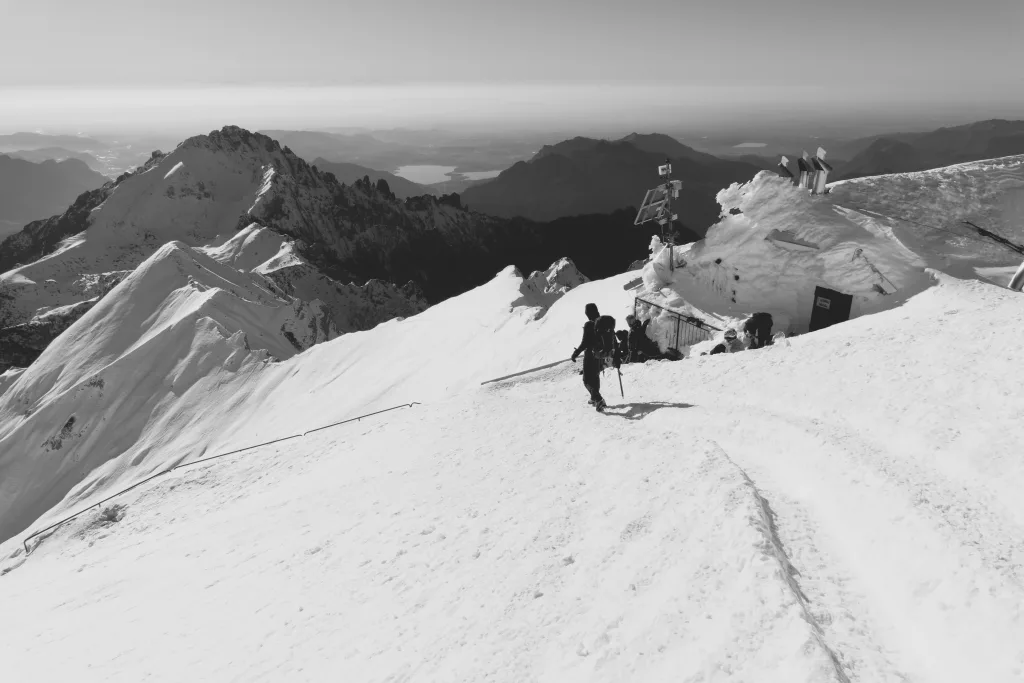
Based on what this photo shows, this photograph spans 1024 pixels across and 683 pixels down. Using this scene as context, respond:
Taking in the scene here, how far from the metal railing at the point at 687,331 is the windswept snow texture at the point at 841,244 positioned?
546mm

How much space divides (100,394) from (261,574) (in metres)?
61.1

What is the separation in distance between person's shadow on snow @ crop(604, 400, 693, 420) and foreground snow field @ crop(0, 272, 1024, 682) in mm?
98

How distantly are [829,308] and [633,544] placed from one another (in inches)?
743

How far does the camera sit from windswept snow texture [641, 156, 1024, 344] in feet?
72.0

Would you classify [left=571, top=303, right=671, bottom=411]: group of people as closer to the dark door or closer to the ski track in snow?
the ski track in snow

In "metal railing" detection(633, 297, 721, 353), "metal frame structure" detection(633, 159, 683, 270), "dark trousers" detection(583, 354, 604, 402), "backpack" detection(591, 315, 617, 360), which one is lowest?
"metal railing" detection(633, 297, 721, 353)

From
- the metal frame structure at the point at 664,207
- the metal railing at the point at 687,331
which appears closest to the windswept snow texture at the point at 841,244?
the metal railing at the point at 687,331

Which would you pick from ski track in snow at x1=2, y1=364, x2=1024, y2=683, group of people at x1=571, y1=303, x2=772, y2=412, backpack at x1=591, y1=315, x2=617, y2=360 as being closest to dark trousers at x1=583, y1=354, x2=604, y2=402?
group of people at x1=571, y1=303, x2=772, y2=412

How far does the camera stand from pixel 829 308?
73.3 feet

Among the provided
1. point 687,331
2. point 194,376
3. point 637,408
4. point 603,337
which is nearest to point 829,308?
point 687,331

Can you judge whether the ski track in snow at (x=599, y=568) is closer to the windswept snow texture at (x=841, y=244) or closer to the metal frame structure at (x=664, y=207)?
the windswept snow texture at (x=841, y=244)

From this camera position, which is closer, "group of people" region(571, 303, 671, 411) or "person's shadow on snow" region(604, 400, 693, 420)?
"person's shadow on snow" region(604, 400, 693, 420)

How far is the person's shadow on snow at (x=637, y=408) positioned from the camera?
14.9m

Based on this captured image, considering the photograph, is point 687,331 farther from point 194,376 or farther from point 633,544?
point 194,376
